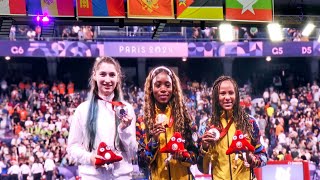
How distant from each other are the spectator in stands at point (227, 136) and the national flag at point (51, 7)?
4.02 m

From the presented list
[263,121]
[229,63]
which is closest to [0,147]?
[263,121]

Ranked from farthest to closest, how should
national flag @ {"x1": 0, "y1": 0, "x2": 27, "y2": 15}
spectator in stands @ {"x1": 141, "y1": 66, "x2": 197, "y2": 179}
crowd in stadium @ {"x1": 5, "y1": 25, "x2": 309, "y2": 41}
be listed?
1. crowd in stadium @ {"x1": 5, "y1": 25, "x2": 309, "y2": 41}
2. national flag @ {"x1": 0, "y1": 0, "x2": 27, "y2": 15}
3. spectator in stands @ {"x1": 141, "y1": 66, "x2": 197, "y2": 179}

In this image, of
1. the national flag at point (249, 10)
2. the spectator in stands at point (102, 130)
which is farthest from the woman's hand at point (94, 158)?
the national flag at point (249, 10)

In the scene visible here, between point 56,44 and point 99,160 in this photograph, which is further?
point 56,44

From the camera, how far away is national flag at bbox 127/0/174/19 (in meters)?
10.3

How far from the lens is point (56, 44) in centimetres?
2656

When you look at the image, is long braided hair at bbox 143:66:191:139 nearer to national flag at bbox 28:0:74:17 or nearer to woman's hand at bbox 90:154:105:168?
woman's hand at bbox 90:154:105:168

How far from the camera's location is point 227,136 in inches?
268

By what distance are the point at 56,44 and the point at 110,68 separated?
2074 cm

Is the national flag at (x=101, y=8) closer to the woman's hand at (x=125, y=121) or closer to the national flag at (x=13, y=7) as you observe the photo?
the national flag at (x=13, y=7)

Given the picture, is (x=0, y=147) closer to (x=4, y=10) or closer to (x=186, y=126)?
(x=4, y=10)

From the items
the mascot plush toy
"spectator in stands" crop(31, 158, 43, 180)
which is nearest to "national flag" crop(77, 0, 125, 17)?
the mascot plush toy

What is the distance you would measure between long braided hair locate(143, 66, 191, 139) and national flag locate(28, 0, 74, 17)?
13.0 ft

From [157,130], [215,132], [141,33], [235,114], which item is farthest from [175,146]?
[141,33]
